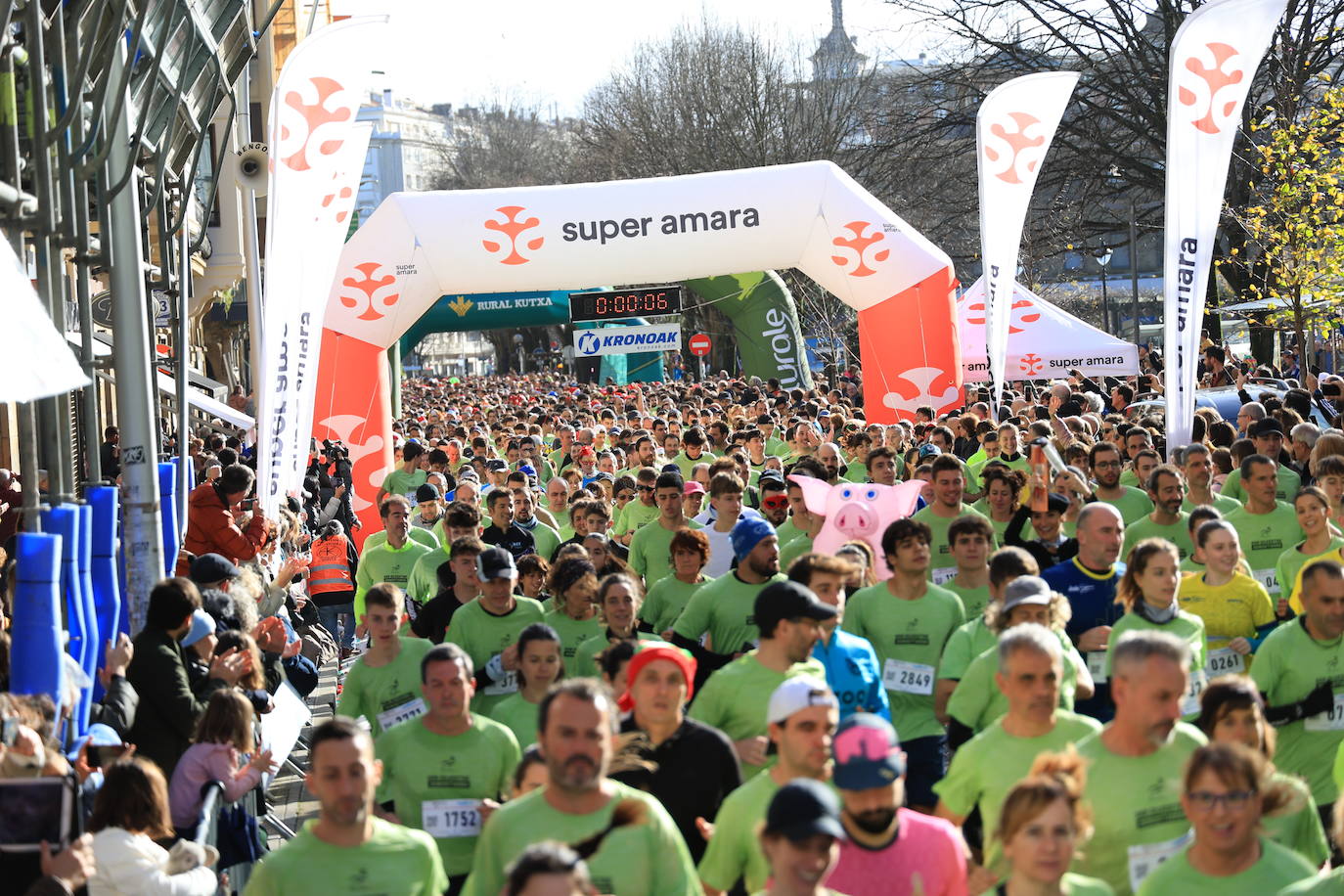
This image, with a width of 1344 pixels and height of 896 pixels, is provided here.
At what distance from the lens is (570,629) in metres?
7.93

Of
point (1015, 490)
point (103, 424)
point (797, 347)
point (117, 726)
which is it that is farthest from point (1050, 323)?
point (117, 726)

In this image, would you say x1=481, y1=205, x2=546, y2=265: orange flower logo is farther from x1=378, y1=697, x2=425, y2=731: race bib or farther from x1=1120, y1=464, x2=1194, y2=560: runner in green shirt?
x1=378, y1=697, x2=425, y2=731: race bib

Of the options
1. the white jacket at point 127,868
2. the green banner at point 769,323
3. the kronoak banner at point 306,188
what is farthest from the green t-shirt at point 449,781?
the green banner at point 769,323

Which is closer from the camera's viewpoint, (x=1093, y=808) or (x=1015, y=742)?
(x=1093, y=808)

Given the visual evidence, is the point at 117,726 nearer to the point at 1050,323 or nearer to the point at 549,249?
the point at 549,249

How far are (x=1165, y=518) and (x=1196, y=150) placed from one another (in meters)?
4.22

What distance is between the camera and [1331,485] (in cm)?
951

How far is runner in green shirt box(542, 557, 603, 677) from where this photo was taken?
7.89 meters

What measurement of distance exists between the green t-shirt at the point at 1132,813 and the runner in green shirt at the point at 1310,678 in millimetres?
1754

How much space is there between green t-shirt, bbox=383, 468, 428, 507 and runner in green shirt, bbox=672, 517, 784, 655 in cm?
712

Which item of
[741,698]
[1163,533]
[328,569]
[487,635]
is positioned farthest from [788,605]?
[328,569]

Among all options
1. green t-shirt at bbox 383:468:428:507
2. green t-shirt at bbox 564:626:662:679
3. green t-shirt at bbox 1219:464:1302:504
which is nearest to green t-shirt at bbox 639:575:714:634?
green t-shirt at bbox 564:626:662:679

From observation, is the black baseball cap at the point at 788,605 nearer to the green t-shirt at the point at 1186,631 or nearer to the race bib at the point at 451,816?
the race bib at the point at 451,816

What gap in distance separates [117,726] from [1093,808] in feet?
11.3
